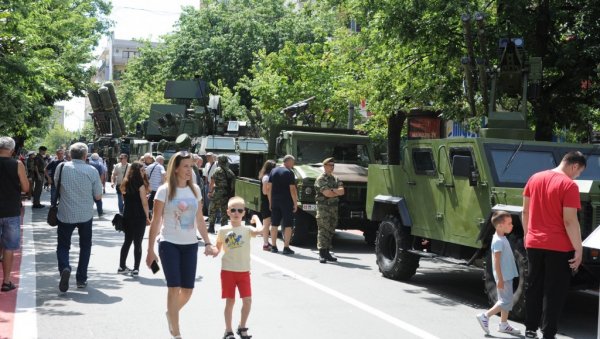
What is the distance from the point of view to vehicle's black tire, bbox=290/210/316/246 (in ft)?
52.0

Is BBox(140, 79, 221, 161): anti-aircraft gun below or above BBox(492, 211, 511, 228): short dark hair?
above

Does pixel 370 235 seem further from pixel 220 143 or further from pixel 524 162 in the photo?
pixel 220 143

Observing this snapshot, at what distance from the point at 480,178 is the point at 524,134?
2.08m

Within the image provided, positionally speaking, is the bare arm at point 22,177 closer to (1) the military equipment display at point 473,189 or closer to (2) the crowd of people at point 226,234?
(2) the crowd of people at point 226,234

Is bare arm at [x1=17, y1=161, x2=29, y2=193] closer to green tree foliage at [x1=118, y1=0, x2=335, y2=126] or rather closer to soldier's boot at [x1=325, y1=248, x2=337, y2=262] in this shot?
soldier's boot at [x1=325, y1=248, x2=337, y2=262]

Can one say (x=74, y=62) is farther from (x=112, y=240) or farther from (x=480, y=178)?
(x=480, y=178)

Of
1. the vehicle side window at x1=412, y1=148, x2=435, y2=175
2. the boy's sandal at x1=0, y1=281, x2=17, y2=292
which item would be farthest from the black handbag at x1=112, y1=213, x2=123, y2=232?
the vehicle side window at x1=412, y1=148, x2=435, y2=175

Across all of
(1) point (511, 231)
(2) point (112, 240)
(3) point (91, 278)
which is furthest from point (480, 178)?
(2) point (112, 240)

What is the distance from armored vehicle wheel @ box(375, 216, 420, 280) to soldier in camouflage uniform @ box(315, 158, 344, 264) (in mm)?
1546

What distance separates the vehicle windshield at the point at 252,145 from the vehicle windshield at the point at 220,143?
0.25 metres

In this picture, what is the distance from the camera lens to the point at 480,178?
9.60 metres

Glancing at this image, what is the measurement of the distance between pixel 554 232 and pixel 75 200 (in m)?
5.45

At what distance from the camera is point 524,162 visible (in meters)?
9.76

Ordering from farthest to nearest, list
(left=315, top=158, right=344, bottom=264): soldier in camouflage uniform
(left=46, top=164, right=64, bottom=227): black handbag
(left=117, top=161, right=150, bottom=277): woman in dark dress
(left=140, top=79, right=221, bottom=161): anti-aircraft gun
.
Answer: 1. (left=140, top=79, right=221, bottom=161): anti-aircraft gun
2. (left=315, top=158, right=344, bottom=264): soldier in camouflage uniform
3. (left=117, top=161, right=150, bottom=277): woman in dark dress
4. (left=46, top=164, right=64, bottom=227): black handbag
